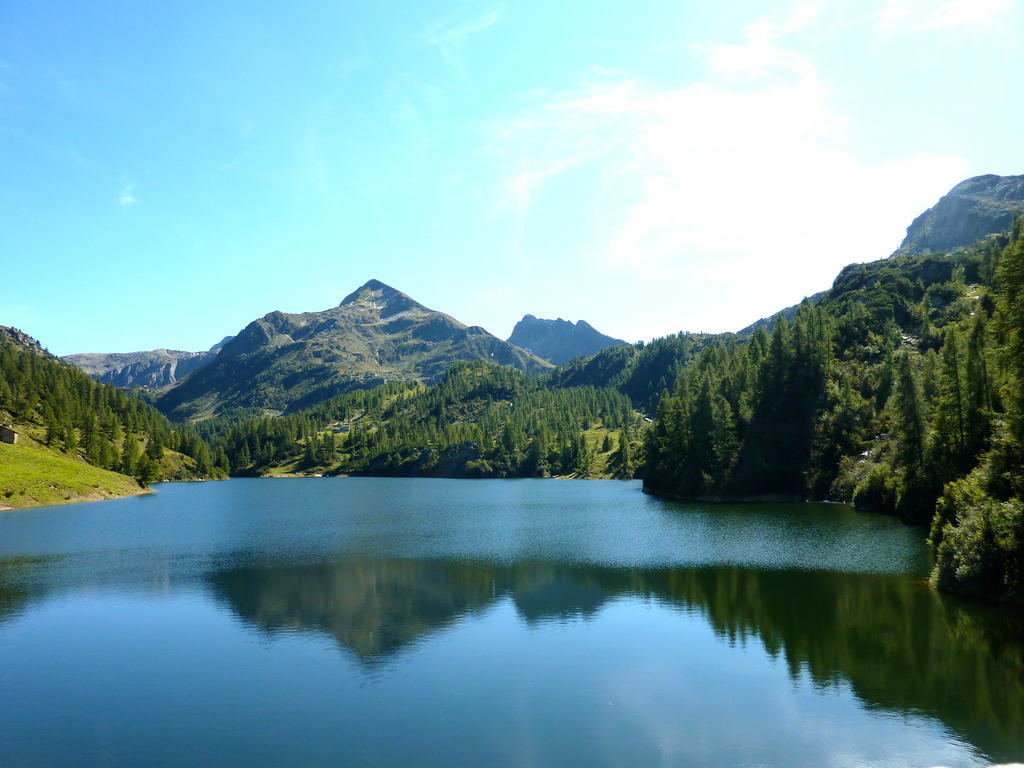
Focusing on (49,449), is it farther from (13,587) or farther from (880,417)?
(880,417)

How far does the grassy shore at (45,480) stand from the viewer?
122m

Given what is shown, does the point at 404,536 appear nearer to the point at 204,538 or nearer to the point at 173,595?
the point at 204,538

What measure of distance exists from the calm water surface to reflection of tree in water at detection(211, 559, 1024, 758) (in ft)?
0.74

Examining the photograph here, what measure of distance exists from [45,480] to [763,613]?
14277 cm

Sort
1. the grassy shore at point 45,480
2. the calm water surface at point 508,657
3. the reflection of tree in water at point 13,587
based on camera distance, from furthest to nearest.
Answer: the grassy shore at point 45,480
the reflection of tree in water at point 13,587
the calm water surface at point 508,657

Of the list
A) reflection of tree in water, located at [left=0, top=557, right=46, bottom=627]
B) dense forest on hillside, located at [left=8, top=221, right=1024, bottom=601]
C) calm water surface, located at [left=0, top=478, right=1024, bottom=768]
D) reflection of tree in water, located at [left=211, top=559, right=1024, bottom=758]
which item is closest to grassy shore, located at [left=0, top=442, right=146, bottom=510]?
dense forest on hillside, located at [left=8, top=221, right=1024, bottom=601]

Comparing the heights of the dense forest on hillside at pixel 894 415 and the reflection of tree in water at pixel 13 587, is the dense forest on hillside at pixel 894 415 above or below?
above

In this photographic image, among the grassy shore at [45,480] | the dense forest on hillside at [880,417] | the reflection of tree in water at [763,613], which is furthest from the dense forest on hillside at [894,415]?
the grassy shore at [45,480]

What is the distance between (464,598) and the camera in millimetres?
53219

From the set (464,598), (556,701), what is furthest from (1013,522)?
(464,598)

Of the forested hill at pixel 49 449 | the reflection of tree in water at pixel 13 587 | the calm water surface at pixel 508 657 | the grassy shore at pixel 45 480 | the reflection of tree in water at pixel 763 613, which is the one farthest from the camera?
the forested hill at pixel 49 449

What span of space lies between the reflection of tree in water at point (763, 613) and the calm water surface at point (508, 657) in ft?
0.74

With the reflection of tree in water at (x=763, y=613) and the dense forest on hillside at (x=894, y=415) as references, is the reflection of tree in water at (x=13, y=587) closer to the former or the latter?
the reflection of tree in water at (x=763, y=613)

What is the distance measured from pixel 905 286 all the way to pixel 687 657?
192 metres
